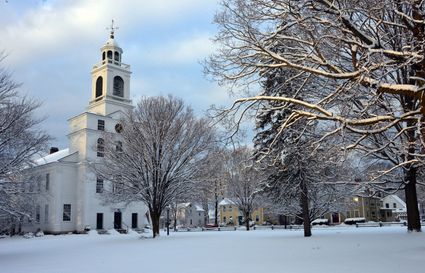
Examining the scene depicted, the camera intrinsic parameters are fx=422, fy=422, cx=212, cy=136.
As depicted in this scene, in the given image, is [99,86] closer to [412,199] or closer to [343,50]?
[412,199]

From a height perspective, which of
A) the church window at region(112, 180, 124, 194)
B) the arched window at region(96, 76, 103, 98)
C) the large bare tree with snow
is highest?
the arched window at region(96, 76, 103, 98)

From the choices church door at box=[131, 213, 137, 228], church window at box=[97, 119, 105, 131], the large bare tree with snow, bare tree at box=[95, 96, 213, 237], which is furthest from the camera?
church door at box=[131, 213, 137, 228]

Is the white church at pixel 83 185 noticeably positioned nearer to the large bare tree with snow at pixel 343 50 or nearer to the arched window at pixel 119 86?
the arched window at pixel 119 86

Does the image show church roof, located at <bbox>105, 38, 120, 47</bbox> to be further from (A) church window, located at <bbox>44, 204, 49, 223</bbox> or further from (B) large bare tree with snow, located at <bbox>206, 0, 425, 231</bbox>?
(B) large bare tree with snow, located at <bbox>206, 0, 425, 231</bbox>

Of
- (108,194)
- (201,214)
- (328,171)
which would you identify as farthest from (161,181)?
(201,214)

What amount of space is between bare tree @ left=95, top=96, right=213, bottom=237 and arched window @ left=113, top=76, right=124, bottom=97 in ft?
74.2

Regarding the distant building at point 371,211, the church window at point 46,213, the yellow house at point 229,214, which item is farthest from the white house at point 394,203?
the church window at point 46,213

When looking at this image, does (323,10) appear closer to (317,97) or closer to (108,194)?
(317,97)

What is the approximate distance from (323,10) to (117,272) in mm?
8420

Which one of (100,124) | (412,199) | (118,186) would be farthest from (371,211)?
(412,199)

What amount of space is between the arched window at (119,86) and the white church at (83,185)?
2.17ft

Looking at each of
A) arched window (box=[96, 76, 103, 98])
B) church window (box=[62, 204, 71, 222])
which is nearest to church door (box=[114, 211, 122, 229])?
church window (box=[62, 204, 71, 222])

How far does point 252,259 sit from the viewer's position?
13398 millimetres

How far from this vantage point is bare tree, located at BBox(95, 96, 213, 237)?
29.5 metres
